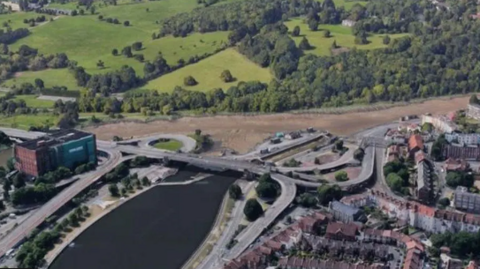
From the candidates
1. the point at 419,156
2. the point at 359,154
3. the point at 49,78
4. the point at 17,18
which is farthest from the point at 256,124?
the point at 17,18

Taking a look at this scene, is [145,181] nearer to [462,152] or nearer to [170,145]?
[170,145]

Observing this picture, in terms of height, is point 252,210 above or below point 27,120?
above

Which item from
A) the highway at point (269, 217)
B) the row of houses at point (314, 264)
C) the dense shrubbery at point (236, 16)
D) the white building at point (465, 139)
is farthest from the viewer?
the dense shrubbery at point (236, 16)

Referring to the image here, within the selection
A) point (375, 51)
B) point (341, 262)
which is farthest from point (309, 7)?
point (341, 262)

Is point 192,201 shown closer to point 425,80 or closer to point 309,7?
point 425,80

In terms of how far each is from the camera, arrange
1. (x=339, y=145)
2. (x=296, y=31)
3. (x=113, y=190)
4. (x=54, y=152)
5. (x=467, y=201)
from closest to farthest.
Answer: (x=467, y=201), (x=113, y=190), (x=54, y=152), (x=339, y=145), (x=296, y=31)

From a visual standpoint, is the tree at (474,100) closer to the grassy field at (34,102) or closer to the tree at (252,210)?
the tree at (252,210)

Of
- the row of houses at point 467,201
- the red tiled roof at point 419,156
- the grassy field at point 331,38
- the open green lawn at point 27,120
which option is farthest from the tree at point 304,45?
the row of houses at point 467,201
